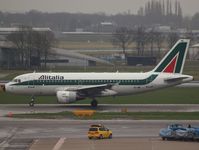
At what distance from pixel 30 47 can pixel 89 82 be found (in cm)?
8806

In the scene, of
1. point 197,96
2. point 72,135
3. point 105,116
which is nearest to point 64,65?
point 197,96

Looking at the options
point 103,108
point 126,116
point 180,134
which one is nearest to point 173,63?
point 103,108

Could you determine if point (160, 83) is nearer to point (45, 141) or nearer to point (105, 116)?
point (105, 116)

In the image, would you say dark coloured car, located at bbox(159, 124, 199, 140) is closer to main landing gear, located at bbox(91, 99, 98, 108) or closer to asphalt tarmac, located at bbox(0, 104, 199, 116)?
asphalt tarmac, located at bbox(0, 104, 199, 116)

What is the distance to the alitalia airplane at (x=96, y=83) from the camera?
82.9 m

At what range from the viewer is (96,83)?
8325 cm

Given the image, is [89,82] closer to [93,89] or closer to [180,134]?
[93,89]

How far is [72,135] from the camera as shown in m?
59.4

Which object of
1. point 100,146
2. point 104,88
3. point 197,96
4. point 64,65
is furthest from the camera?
point 64,65

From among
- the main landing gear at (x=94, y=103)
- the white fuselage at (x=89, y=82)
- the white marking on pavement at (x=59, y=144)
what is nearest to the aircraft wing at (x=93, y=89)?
the white fuselage at (x=89, y=82)

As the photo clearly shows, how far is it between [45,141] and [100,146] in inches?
201

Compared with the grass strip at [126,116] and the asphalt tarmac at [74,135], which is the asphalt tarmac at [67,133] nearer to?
the asphalt tarmac at [74,135]

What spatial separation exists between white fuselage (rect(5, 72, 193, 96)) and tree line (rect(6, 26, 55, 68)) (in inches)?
3117

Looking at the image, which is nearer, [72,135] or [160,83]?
[72,135]
